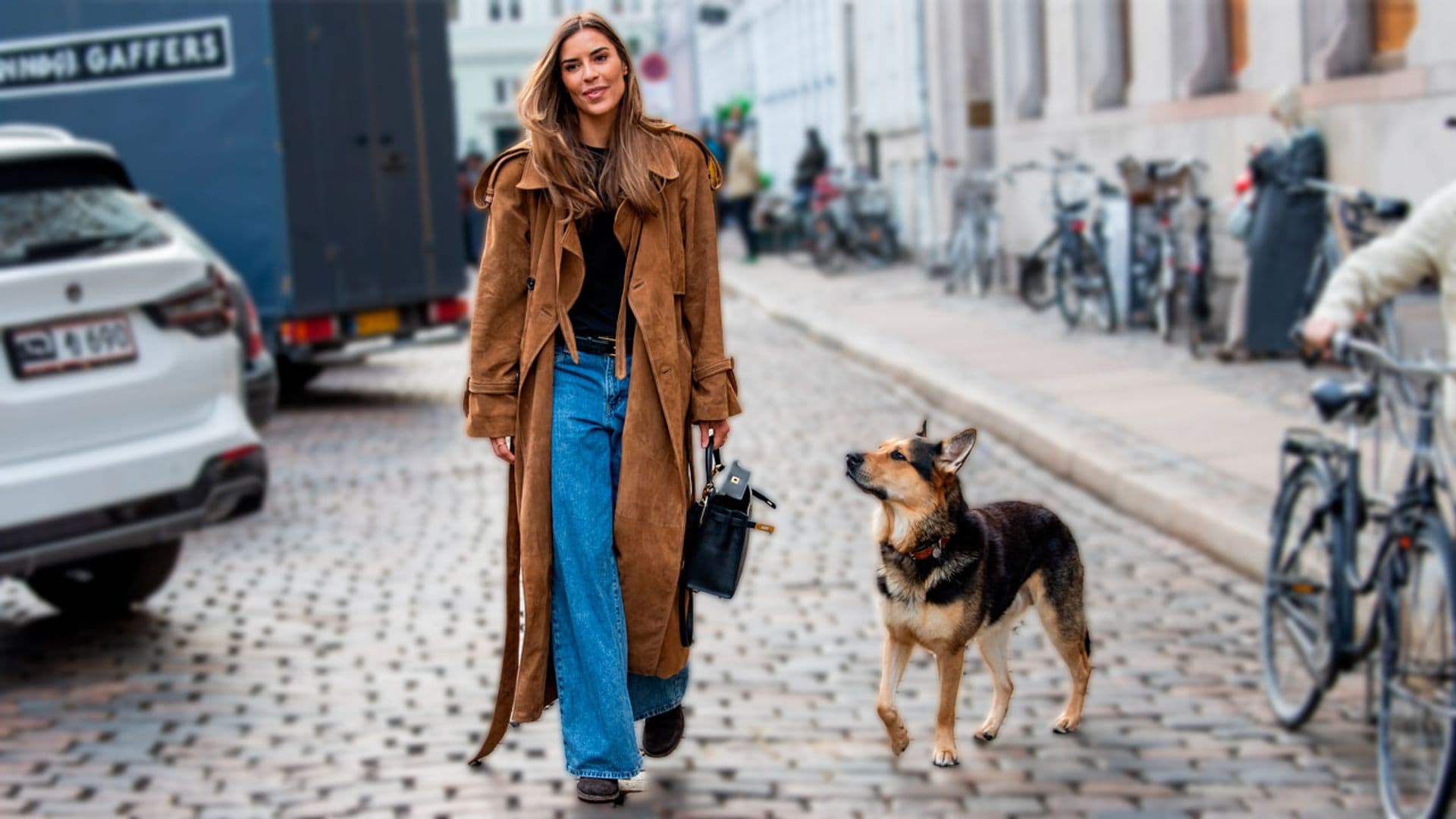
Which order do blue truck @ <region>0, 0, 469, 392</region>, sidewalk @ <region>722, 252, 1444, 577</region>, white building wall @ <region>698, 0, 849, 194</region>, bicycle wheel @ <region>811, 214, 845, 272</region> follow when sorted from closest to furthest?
sidewalk @ <region>722, 252, 1444, 577</region> → blue truck @ <region>0, 0, 469, 392</region> → bicycle wheel @ <region>811, 214, 845, 272</region> → white building wall @ <region>698, 0, 849, 194</region>

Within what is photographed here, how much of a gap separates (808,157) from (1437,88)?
2161 cm

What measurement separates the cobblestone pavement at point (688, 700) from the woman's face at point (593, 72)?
3.46m

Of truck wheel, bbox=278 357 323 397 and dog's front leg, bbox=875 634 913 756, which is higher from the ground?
dog's front leg, bbox=875 634 913 756

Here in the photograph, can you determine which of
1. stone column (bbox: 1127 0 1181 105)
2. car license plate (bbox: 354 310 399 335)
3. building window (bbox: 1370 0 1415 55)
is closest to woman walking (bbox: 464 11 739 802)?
stone column (bbox: 1127 0 1181 105)

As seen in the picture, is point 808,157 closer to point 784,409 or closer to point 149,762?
point 784,409

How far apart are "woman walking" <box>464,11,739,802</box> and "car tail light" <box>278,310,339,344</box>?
47.7ft

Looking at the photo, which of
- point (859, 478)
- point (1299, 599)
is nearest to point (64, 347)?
point (1299, 599)

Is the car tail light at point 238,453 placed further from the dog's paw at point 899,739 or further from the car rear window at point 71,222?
the dog's paw at point 899,739

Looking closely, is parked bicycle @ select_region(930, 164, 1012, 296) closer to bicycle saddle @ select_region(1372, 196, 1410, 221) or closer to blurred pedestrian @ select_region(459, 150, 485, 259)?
blurred pedestrian @ select_region(459, 150, 485, 259)

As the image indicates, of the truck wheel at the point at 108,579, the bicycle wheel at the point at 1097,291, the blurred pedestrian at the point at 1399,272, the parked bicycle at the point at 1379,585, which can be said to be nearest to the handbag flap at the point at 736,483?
the blurred pedestrian at the point at 1399,272

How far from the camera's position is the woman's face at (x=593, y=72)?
1525mm

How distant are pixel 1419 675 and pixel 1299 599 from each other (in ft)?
3.21

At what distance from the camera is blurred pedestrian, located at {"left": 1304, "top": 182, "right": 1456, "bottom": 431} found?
369 centimetres

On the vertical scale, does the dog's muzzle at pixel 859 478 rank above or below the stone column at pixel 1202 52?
below
